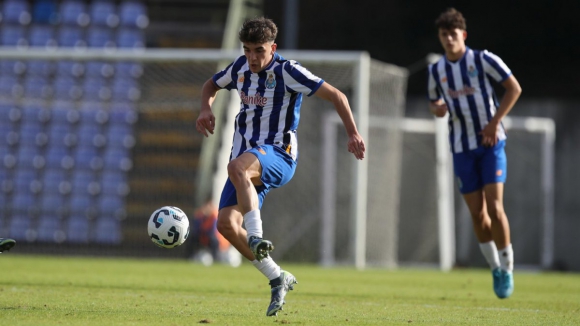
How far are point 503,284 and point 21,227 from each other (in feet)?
35.4

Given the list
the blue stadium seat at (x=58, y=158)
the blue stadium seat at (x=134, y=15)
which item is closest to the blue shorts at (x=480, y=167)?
the blue stadium seat at (x=58, y=158)

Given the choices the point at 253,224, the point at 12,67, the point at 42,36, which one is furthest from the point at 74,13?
the point at 253,224

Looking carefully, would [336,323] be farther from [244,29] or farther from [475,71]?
[475,71]

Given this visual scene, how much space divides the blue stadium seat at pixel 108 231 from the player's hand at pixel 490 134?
32.5 feet

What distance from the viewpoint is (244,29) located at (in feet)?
18.2

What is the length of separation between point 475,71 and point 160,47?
39.4 feet

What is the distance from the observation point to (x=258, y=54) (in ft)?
18.4

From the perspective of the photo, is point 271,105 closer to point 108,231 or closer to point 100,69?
point 108,231

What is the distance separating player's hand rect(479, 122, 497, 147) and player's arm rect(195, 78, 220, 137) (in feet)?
7.56

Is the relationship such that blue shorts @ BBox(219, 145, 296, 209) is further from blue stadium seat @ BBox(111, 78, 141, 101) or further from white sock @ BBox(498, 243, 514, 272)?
blue stadium seat @ BBox(111, 78, 141, 101)

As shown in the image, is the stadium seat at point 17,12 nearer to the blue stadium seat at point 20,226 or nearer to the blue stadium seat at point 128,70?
the blue stadium seat at point 128,70

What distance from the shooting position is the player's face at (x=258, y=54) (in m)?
5.58

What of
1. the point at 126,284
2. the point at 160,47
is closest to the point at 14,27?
the point at 160,47

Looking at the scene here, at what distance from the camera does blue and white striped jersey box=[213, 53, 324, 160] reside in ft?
18.9
